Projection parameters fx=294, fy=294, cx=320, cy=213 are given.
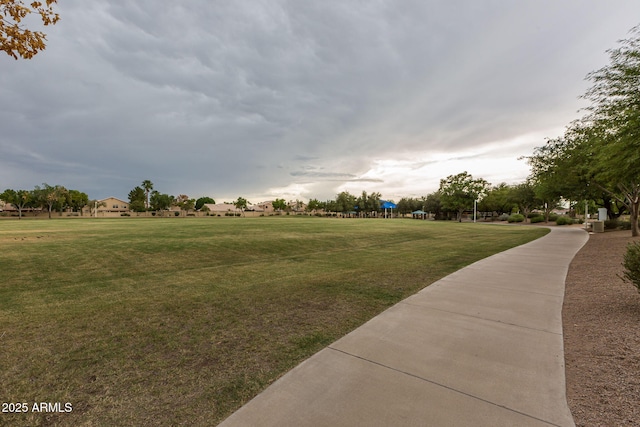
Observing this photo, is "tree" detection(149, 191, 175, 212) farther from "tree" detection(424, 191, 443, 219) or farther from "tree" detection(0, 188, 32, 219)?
"tree" detection(424, 191, 443, 219)

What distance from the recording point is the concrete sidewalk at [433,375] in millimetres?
2566

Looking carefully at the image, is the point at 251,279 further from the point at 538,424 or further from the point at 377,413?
the point at 538,424

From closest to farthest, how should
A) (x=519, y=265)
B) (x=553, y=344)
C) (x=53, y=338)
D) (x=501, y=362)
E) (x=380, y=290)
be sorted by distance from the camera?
1. (x=501, y=362)
2. (x=553, y=344)
3. (x=53, y=338)
4. (x=380, y=290)
5. (x=519, y=265)

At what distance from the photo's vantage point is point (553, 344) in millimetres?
3959

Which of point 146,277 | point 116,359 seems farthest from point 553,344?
point 146,277

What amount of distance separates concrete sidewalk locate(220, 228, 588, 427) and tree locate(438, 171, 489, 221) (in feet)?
217

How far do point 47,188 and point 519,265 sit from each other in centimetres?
10491

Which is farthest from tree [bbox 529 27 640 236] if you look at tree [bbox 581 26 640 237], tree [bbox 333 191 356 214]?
tree [bbox 333 191 356 214]

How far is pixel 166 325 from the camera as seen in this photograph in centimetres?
480

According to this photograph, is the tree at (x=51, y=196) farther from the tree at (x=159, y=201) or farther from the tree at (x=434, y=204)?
the tree at (x=434, y=204)

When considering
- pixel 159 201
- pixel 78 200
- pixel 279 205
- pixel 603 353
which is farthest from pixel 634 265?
pixel 279 205

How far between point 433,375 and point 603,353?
237 centimetres

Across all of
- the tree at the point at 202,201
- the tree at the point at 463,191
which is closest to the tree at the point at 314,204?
the tree at the point at 202,201

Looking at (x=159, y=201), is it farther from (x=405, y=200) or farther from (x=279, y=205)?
(x=405, y=200)
